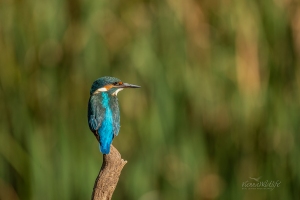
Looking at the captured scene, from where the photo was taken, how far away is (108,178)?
2281 mm

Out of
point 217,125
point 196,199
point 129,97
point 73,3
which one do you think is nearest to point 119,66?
point 129,97

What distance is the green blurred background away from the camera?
362 cm

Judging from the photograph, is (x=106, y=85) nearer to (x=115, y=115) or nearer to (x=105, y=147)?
(x=115, y=115)

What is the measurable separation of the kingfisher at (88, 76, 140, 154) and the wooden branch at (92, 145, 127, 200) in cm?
29

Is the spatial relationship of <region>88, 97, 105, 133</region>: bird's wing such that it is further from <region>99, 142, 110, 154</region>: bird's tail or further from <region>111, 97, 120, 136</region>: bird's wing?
<region>99, 142, 110, 154</region>: bird's tail

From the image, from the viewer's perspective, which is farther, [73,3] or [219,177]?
[219,177]

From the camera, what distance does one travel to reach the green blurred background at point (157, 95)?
362 cm

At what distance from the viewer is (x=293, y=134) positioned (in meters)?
3.84

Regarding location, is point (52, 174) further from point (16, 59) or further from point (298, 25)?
point (298, 25)

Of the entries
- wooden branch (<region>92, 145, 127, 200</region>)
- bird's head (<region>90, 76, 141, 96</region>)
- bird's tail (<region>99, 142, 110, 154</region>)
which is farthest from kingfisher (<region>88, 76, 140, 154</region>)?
wooden branch (<region>92, 145, 127, 200</region>)

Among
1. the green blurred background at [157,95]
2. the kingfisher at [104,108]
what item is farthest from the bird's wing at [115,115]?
the green blurred background at [157,95]

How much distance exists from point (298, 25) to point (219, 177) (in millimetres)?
1074

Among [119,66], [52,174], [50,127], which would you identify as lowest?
[52,174]

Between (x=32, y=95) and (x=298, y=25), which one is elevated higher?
(x=298, y=25)
